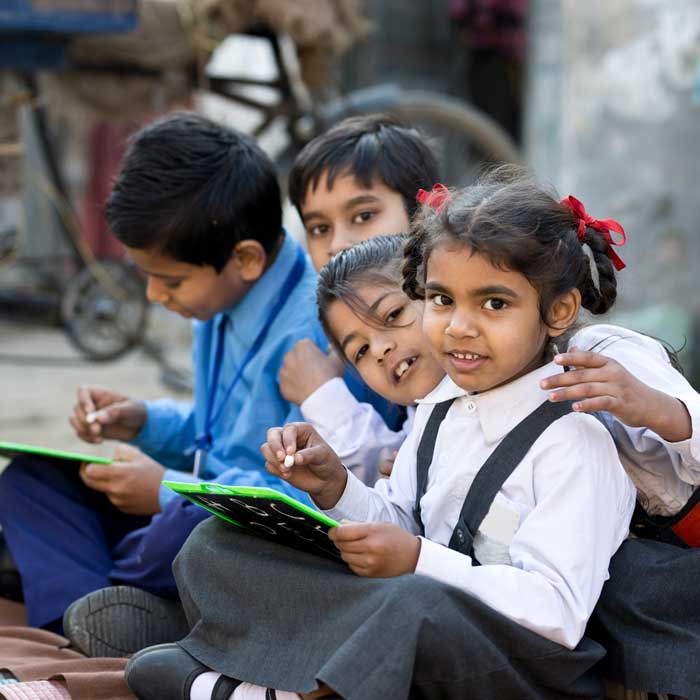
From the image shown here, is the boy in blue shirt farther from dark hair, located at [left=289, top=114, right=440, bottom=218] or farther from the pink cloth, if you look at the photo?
the pink cloth

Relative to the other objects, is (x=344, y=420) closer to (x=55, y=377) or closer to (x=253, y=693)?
(x=253, y=693)

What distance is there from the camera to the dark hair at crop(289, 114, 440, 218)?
2451 millimetres

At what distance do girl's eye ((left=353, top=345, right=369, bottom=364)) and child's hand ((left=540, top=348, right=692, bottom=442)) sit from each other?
1.70 ft

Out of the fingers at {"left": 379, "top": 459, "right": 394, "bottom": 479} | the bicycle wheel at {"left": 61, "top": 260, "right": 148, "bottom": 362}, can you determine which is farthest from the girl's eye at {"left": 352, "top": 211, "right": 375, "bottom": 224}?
the bicycle wheel at {"left": 61, "top": 260, "right": 148, "bottom": 362}

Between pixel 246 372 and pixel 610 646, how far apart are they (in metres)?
0.99

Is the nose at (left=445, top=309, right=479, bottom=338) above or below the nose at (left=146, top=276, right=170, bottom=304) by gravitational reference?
above

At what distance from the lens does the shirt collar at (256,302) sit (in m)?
2.41

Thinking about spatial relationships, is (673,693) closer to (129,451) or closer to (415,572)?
(415,572)

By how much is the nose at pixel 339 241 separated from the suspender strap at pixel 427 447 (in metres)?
0.66

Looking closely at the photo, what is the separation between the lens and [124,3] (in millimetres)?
4480

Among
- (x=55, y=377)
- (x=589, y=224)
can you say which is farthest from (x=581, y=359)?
(x=55, y=377)

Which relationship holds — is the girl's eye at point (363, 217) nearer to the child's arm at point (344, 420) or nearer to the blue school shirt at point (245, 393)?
the blue school shirt at point (245, 393)

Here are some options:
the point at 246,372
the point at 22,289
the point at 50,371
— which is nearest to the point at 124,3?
the point at 22,289

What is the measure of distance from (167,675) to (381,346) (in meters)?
0.64
